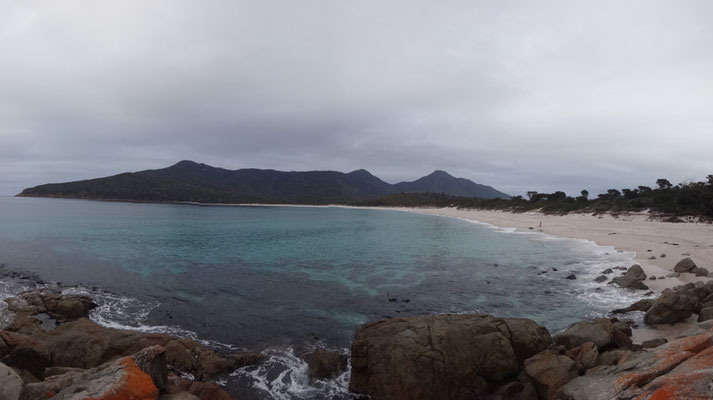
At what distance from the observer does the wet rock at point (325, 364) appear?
495 inches

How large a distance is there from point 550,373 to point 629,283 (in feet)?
57.4

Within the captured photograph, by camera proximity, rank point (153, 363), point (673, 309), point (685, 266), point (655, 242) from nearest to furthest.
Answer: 1. point (153, 363)
2. point (673, 309)
3. point (685, 266)
4. point (655, 242)

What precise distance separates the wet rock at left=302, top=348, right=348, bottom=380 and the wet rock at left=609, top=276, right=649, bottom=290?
2085cm

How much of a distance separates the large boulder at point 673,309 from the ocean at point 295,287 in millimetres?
3352

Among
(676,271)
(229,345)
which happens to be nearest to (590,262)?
(676,271)

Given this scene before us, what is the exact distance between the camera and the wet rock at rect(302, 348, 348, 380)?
1258cm

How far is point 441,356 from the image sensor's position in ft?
37.3

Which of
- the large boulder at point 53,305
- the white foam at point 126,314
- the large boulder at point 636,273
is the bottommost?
the white foam at point 126,314

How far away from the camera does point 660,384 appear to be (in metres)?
5.87

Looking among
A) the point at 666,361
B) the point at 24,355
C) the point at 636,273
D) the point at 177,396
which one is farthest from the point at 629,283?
the point at 24,355

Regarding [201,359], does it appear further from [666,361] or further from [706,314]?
[706,314]

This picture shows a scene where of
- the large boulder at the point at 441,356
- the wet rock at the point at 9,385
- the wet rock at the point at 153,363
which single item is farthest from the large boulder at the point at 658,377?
the wet rock at the point at 9,385

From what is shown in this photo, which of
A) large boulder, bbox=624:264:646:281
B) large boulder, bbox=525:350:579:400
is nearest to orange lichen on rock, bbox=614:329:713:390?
large boulder, bbox=525:350:579:400

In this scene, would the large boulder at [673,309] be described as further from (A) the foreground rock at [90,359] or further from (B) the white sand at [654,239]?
(A) the foreground rock at [90,359]
